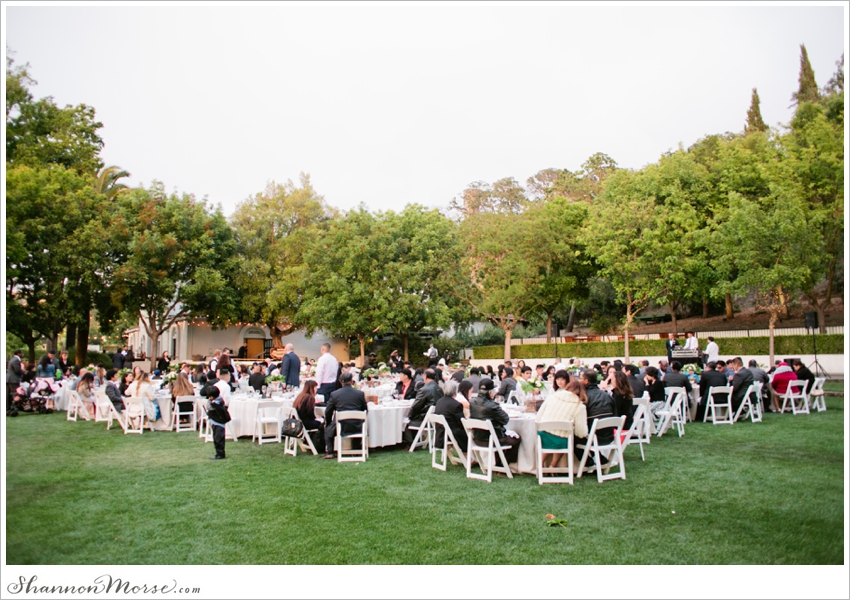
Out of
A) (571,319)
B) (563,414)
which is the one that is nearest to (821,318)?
(563,414)

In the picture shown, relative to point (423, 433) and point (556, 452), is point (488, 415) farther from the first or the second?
point (423, 433)

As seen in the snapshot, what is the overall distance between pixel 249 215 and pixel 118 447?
28.8 meters

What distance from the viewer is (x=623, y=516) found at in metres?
5.83

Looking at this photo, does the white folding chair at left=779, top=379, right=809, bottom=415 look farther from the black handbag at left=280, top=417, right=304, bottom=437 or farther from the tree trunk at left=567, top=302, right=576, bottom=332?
the tree trunk at left=567, top=302, right=576, bottom=332

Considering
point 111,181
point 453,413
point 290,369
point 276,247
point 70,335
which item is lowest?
point 453,413

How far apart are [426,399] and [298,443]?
2304 millimetres

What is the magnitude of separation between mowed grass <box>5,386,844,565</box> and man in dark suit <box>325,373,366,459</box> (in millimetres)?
496

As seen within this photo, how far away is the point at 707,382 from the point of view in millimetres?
12375

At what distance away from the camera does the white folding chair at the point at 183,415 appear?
40.2 feet

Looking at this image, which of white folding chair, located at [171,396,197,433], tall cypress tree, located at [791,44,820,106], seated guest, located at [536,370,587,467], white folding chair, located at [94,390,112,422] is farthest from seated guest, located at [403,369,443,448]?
white folding chair, located at [94,390,112,422]

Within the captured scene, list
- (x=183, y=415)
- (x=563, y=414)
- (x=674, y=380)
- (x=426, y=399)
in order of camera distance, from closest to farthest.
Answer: (x=563, y=414) → (x=426, y=399) → (x=674, y=380) → (x=183, y=415)

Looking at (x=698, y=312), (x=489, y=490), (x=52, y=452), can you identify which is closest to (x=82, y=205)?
(x=52, y=452)

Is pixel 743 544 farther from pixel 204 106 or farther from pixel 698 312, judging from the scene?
pixel 698 312

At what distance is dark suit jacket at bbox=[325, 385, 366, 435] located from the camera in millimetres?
8898
